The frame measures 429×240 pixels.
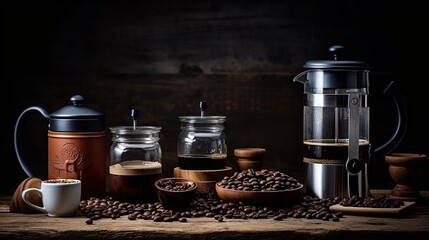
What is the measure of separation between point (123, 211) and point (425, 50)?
120 cm

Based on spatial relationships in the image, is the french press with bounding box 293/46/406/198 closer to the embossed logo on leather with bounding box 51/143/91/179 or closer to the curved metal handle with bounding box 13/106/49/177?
the embossed logo on leather with bounding box 51/143/91/179

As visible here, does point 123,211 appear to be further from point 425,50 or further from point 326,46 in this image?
point 425,50

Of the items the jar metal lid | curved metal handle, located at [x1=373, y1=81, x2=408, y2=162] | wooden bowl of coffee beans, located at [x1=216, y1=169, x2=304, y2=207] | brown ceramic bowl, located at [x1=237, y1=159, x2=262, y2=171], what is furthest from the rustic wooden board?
the jar metal lid

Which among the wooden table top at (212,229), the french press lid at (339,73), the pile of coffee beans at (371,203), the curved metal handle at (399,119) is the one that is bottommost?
the wooden table top at (212,229)

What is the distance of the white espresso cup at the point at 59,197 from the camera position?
172 centimetres

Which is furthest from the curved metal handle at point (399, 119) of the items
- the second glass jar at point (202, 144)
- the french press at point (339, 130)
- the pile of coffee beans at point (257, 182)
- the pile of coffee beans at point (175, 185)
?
the pile of coffee beans at point (175, 185)

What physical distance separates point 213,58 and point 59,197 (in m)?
0.83

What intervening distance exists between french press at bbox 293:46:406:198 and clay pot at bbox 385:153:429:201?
58 mm

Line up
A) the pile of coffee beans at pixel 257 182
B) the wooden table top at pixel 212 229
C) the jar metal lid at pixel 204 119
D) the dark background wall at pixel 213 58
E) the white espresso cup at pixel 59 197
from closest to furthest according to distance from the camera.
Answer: the wooden table top at pixel 212 229
the white espresso cup at pixel 59 197
the pile of coffee beans at pixel 257 182
the jar metal lid at pixel 204 119
the dark background wall at pixel 213 58

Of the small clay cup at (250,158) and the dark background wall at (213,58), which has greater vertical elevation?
the dark background wall at (213,58)

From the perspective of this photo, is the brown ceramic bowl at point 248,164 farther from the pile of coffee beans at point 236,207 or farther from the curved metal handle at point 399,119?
the curved metal handle at point 399,119

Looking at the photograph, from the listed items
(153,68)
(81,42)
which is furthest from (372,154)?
(81,42)

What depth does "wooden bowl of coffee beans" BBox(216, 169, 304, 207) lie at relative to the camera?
5.92 ft

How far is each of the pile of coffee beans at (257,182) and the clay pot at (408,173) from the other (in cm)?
32
